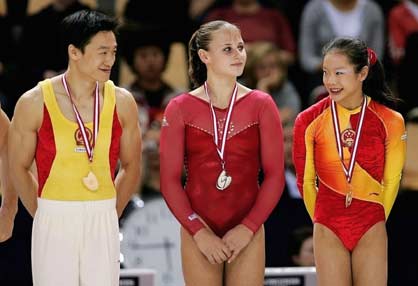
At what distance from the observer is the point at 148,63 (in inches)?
386

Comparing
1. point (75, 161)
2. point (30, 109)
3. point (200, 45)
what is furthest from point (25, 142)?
point (200, 45)

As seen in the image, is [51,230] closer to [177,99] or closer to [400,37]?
[177,99]

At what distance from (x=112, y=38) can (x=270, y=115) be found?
0.90 metres

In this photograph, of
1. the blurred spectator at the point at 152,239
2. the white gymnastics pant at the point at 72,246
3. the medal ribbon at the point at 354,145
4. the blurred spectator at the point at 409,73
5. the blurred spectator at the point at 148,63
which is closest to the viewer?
the white gymnastics pant at the point at 72,246

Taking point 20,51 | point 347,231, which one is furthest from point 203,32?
point 20,51

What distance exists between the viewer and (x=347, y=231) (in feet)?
20.1

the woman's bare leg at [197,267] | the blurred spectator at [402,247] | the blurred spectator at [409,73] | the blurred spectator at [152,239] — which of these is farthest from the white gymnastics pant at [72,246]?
the blurred spectator at [409,73]

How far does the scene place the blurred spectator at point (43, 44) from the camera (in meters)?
9.54

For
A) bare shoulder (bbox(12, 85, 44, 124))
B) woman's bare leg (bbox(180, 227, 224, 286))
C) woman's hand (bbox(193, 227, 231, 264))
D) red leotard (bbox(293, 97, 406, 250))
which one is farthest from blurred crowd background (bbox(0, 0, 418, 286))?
bare shoulder (bbox(12, 85, 44, 124))

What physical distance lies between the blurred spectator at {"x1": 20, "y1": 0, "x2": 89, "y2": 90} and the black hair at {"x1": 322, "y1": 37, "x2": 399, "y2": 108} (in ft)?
12.4

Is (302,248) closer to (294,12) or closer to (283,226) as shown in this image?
(283,226)

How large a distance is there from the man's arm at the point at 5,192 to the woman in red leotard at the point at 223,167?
0.87m

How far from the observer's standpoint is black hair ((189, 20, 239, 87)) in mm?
6180

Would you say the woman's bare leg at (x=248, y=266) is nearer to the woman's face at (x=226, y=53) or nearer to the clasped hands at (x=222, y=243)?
the clasped hands at (x=222, y=243)
